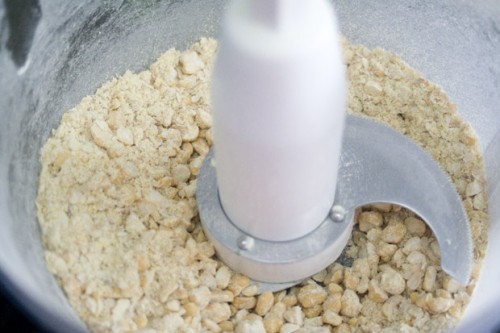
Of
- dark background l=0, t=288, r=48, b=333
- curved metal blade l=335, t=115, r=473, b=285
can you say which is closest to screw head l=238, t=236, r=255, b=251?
curved metal blade l=335, t=115, r=473, b=285

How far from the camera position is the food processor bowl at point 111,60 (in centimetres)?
74

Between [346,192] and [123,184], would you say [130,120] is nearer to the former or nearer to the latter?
[123,184]

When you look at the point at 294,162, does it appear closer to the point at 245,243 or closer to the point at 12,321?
the point at 245,243

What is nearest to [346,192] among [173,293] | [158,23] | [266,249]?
[266,249]

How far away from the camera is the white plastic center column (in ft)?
2.10

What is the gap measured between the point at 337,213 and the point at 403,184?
0.08 meters

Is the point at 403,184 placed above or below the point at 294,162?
below

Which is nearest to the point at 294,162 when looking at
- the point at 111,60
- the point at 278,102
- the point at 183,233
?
the point at 278,102

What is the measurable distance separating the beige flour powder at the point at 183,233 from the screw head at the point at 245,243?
4 cm

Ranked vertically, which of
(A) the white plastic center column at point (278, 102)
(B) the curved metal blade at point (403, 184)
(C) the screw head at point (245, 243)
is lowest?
(B) the curved metal blade at point (403, 184)

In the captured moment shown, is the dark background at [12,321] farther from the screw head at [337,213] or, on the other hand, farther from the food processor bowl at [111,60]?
the screw head at [337,213]

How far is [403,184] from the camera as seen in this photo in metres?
0.83

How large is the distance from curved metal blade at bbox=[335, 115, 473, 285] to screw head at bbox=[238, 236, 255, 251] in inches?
4.1

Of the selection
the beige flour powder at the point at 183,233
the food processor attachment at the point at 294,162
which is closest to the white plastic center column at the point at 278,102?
the food processor attachment at the point at 294,162
